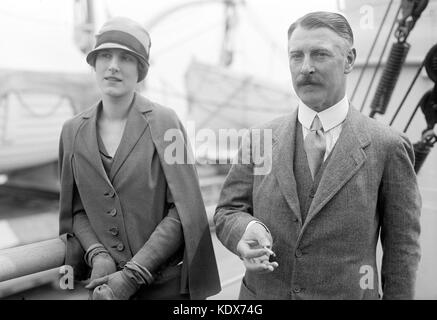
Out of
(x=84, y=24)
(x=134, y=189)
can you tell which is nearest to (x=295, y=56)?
(x=134, y=189)

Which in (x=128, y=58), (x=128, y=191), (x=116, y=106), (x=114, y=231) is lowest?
(x=114, y=231)

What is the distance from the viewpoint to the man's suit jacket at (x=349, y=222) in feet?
3.52

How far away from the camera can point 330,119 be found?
1.14 m

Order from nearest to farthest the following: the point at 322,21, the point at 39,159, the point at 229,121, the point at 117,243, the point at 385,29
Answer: the point at 322,21 → the point at 117,243 → the point at 385,29 → the point at 39,159 → the point at 229,121

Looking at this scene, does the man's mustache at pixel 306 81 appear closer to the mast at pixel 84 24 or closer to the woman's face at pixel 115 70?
the woman's face at pixel 115 70

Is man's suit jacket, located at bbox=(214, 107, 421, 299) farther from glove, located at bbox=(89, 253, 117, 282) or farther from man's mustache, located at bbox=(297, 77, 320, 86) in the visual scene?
glove, located at bbox=(89, 253, 117, 282)

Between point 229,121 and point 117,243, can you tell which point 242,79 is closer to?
point 229,121

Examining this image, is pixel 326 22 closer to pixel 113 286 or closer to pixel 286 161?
pixel 286 161

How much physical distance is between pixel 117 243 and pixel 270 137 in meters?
0.48

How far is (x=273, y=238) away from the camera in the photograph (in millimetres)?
1142

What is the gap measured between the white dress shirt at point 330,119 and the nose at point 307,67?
0.40ft

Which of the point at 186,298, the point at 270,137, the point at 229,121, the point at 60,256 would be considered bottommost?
the point at 186,298

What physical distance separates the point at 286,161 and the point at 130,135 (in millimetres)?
406

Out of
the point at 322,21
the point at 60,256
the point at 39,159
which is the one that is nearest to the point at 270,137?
A: the point at 322,21
